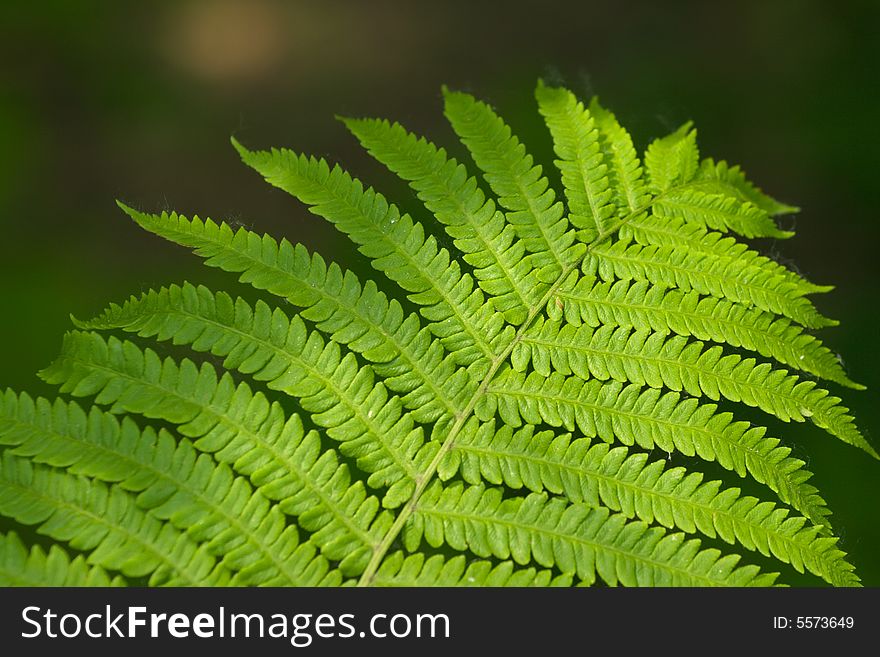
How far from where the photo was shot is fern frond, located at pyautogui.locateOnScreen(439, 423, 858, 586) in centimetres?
168

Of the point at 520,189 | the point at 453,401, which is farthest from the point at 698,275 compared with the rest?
the point at 453,401

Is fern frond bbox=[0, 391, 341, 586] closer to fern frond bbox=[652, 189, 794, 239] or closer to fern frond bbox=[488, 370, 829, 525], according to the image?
fern frond bbox=[488, 370, 829, 525]

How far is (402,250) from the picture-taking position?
73.7 inches

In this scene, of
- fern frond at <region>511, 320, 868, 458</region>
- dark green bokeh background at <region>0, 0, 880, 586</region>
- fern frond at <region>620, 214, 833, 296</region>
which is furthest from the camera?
dark green bokeh background at <region>0, 0, 880, 586</region>

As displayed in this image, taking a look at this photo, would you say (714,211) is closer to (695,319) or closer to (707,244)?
(707,244)

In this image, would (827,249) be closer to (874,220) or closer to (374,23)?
(874,220)

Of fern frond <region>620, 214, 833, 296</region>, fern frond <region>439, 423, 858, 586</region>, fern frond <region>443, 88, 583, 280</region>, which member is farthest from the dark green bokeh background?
fern frond <region>439, 423, 858, 586</region>

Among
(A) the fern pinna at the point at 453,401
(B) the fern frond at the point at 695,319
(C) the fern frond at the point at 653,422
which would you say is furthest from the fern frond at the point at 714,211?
(C) the fern frond at the point at 653,422

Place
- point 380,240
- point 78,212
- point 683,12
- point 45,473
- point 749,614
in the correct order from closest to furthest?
point 45,473, point 749,614, point 380,240, point 78,212, point 683,12

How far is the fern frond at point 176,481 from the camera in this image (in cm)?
155

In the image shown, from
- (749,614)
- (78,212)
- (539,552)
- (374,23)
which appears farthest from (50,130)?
(749,614)

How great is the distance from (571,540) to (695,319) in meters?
0.65

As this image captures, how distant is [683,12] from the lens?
4.25 meters

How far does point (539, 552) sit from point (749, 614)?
516 millimetres
